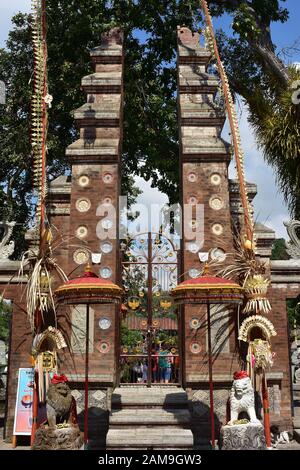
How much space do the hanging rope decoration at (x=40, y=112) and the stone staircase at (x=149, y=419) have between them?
12.2 ft

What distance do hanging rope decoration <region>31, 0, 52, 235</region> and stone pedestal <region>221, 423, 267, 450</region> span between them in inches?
192

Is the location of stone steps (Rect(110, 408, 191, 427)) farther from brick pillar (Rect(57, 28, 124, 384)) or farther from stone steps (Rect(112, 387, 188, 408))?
brick pillar (Rect(57, 28, 124, 384))

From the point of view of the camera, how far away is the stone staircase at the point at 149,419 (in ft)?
28.9

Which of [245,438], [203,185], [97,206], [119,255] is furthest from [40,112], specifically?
[245,438]

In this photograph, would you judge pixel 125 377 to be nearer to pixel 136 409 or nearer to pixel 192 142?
pixel 136 409

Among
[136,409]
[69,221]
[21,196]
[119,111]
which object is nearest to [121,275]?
[69,221]

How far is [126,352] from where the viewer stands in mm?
12148

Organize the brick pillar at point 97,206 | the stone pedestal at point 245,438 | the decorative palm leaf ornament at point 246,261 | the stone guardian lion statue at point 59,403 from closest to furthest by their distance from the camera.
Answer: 1. the stone pedestal at point 245,438
2. the stone guardian lion statue at point 59,403
3. the decorative palm leaf ornament at point 246,261
4. the brick pillar at point 97,206

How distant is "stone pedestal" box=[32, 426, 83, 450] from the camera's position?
823 centimetres

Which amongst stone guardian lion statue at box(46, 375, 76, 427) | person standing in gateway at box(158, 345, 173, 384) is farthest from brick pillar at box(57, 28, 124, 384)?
person standing in gateway at box(158, 345, 173, 384)

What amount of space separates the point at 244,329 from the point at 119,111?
5.81 m

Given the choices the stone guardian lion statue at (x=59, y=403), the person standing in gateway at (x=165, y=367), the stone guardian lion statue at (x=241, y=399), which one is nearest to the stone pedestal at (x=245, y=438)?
the stone guardian lion statue at (x=241, y=399)

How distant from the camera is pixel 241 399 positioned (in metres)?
8.56

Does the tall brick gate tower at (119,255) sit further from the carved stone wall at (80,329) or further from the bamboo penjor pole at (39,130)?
the bamboo penjor pole at (39,130)
